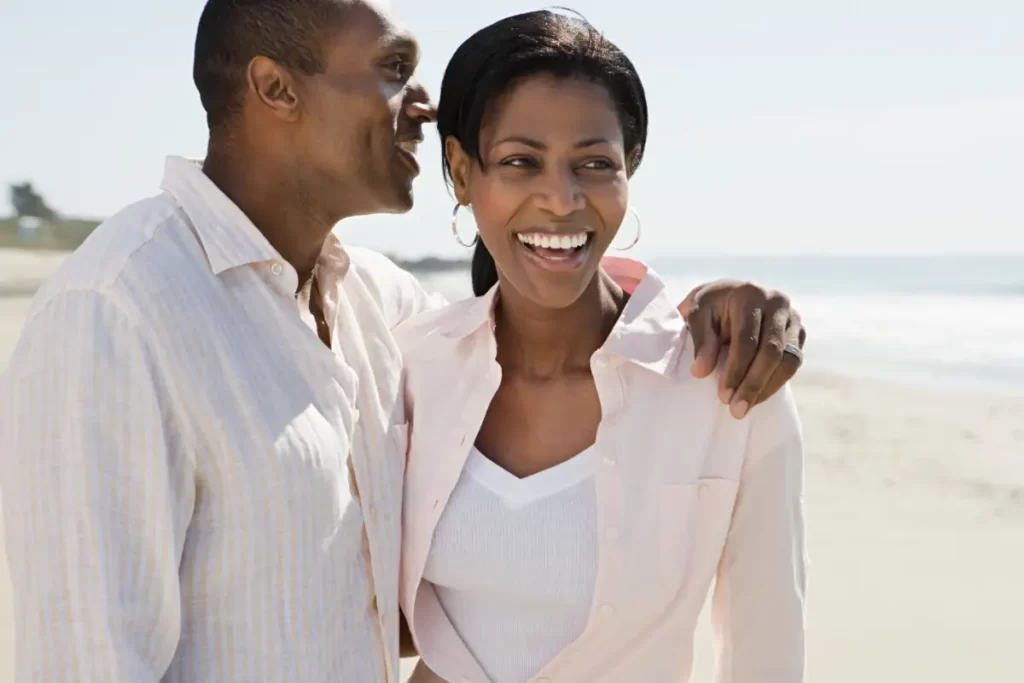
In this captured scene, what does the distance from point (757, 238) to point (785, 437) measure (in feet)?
213

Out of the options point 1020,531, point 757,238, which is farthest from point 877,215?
point 1020,531

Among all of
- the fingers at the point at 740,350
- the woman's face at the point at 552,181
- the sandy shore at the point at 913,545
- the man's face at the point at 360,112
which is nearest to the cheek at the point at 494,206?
the woman's face at the point at 552,181

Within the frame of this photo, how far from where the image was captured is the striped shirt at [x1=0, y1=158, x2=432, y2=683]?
1.99 m

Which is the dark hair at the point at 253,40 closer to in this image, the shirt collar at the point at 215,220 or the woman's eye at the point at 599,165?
the shirt collar at the point at 215,220

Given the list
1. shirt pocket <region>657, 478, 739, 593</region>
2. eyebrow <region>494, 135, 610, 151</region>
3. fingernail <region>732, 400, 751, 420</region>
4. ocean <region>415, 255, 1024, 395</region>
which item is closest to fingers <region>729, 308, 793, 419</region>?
fingernail <region>732, 400, 751, 420</region>

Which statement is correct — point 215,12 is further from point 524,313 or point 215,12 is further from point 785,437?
point 785,437

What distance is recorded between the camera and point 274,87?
8.25ft

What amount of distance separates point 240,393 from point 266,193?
1.75ft

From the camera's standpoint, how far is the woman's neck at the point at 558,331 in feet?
9.18

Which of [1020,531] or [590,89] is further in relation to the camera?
[1020,531]

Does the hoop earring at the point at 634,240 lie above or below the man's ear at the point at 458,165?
below

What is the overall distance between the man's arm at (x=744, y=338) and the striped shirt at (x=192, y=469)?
0.79m

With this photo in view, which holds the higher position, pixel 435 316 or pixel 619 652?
pixel 435 316

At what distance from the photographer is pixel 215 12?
256cm
